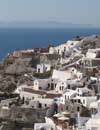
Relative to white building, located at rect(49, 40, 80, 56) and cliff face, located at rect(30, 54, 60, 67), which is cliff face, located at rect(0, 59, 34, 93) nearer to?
cliff face, located at rect(30, 54, 60, 67)

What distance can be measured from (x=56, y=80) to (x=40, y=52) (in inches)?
536

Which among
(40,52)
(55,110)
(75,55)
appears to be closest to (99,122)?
(55,110)

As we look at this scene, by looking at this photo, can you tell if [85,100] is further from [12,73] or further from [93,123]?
[12,73]

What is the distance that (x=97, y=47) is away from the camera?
65000mm

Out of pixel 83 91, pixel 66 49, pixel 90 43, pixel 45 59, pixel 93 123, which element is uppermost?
pixel 90 43

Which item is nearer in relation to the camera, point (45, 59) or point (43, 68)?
point (43, 68)

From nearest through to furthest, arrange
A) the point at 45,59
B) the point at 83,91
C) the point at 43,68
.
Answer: the point at 83,91
the point at 43,68
the point at 45,59

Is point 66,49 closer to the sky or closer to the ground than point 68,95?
closer to the sky

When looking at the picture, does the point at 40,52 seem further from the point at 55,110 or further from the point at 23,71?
the point at 55,110

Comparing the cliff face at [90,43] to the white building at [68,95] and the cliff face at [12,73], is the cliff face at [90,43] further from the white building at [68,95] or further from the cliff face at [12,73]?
the white building at [68,95]

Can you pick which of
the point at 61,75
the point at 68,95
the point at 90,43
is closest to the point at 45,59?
the point at 90,43

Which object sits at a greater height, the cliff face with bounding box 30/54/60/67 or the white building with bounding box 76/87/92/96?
the cliff face with bounding box 30/54/60/67

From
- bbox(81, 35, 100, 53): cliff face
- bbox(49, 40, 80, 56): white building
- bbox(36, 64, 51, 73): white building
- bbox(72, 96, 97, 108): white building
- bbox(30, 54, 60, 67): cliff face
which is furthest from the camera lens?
bbox(81, 35, 100, 53): cliff face

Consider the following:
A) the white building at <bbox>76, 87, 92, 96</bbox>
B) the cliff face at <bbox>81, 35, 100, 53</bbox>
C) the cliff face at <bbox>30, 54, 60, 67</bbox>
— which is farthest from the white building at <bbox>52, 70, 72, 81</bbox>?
the cliff face at <bbox>81, 35, 100, 53</bbox>
